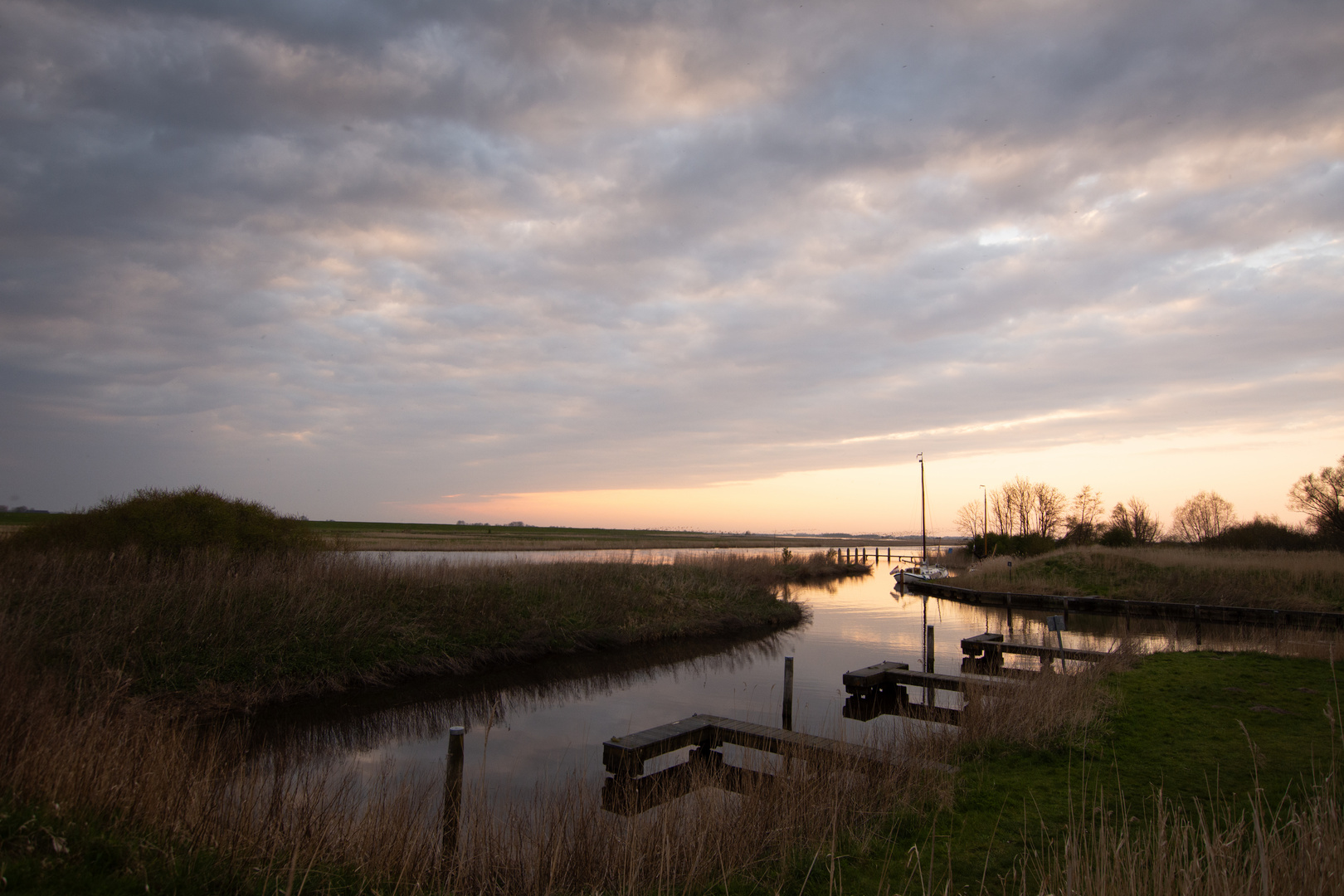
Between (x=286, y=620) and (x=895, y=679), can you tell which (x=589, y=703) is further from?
(x=286, y=620)

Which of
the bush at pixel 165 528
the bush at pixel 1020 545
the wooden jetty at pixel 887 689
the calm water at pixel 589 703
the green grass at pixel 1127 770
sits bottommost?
the calm water at pixel 589 703

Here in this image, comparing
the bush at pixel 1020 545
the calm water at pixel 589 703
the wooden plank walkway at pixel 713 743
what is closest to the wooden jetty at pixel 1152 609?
the calm water at pixel 589 703

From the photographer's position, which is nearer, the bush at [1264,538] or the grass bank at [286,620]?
the grass bank at [286,620]

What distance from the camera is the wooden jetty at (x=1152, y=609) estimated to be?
2315 cm

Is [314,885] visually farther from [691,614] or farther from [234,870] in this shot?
[691,614]

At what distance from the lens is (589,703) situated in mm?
15477

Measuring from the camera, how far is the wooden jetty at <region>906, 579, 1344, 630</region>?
23.2 metres

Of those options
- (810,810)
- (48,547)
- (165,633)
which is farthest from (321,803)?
(48,547)

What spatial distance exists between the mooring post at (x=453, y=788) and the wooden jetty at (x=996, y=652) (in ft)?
44.6

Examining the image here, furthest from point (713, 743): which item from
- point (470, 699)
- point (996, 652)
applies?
point (996, 652)

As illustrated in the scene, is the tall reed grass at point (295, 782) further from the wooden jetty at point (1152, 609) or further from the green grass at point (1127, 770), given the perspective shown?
the wooden jetty at point (1152, 609)

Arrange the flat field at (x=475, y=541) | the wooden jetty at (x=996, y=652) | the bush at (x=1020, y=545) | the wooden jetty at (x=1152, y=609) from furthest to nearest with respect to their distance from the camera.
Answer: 1. the flat field at (x=475, y=541)
2. the bush at (x=1020, y=545)
3. the wooden jetty at (x=1152, y=609)
4. the wooden jetty at (x=996, y=652)

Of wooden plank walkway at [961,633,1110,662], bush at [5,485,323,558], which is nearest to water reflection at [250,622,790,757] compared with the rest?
wooden plank walkway at [961,633,1110,662]

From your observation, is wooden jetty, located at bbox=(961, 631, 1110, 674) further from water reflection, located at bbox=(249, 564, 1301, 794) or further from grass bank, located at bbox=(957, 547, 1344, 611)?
grass bank, located at bbox=(957, 547, 1344, 611)
